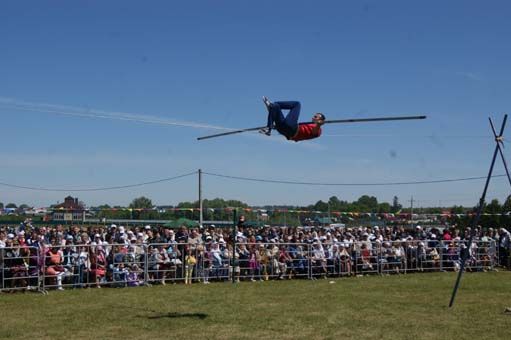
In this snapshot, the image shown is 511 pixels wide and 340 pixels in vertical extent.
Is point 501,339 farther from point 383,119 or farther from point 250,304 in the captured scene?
point 250,304

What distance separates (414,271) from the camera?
67.3 feet

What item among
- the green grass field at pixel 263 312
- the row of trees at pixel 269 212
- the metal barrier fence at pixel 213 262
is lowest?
the green grass field at pixel 263 312

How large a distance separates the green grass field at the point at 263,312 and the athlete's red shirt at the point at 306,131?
10.4ft

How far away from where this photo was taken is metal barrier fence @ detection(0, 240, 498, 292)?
579 inches

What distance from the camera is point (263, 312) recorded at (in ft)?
36.5

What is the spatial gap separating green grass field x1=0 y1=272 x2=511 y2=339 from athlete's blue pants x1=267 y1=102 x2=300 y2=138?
329 cm

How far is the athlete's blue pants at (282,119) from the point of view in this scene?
35.4 feet

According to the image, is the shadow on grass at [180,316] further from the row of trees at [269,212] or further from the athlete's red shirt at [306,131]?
the row of trees at [269,212]

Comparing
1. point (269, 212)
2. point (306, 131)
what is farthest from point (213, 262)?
point (269, 212)

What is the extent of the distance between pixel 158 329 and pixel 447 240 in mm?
14057

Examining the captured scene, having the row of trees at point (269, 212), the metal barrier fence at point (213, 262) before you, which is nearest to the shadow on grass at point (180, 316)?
the metal barrier fence at point (213, 262)

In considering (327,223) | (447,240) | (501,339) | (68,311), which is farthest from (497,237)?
(68,311)

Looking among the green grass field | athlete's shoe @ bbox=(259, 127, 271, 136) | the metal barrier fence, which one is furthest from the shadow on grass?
the metal barrier fence

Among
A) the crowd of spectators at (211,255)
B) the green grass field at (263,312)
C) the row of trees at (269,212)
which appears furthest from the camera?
the row of trees at (269,212)
